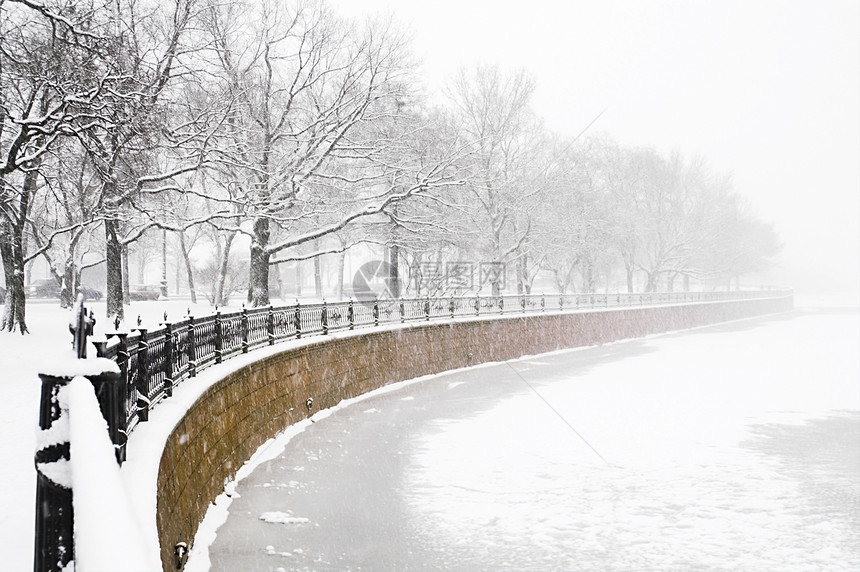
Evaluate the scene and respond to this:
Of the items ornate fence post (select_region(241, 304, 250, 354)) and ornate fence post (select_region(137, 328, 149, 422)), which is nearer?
ornate fence post (select_region(137, 328, 149, 422))

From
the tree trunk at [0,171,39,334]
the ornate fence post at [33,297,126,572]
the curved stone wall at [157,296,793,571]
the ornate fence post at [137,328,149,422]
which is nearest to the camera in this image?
the ornate fence post at [33,297,126,572]

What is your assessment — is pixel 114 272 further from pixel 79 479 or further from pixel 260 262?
pixel 79 479

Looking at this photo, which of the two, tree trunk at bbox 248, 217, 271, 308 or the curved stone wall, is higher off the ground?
tree trunk at bbox 248, 217, 271, 308

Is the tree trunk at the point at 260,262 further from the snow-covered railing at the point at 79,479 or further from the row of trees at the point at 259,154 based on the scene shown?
the snow-covered railing at the point at 79,479

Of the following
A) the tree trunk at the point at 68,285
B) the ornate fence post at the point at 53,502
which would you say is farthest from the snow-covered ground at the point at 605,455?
the tree trunk at the point at 68,285

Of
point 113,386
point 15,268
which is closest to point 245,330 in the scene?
point 15,268

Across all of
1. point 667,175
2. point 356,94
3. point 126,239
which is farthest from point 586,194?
point 126,239

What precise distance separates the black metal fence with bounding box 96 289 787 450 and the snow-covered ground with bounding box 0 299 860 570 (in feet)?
3.80

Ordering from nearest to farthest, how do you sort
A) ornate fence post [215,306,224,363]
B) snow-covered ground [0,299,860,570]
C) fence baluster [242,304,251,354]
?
snow-covered ground [0,299,860,570] → ornate fence post [215,306,224,363] → fence baluster [242,304,251,354]

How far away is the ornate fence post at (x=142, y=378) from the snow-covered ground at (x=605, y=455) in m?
1.07

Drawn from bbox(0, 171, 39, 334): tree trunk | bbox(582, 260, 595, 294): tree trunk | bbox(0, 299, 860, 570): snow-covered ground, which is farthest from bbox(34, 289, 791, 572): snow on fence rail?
bbox(582, 260, 595, 294): tree trunk

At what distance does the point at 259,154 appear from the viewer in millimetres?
25344

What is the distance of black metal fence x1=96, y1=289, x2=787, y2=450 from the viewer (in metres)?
7.22

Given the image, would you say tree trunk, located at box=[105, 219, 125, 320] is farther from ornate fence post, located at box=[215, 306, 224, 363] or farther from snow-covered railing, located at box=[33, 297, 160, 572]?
snow-covered railing, located at box=[33, 297, 160, 572]
